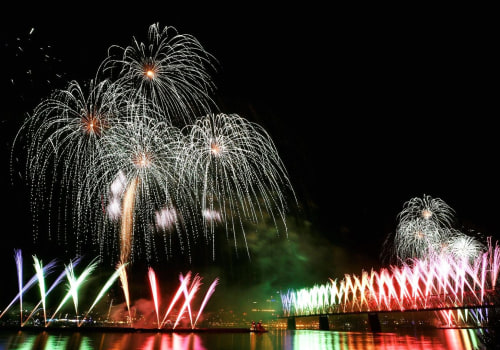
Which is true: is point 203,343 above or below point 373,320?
below

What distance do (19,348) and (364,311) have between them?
5368cm

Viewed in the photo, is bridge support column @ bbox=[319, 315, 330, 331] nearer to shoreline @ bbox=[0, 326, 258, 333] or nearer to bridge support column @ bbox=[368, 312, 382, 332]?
bridge support column @ bbox=[368, 312, 382, 332]

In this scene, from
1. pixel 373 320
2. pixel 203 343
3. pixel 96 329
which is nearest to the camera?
pixel 203 343

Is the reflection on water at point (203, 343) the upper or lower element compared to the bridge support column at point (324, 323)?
lower

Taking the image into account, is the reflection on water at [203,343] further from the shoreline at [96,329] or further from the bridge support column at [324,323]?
the bridge support column at [324,323]

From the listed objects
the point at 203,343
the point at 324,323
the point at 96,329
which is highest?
the point at 324,323

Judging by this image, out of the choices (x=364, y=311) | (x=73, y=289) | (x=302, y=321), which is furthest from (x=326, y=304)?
(x=73, y=289)

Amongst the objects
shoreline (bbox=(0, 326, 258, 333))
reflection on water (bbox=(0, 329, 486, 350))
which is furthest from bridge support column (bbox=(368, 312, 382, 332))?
reflection on water (bbox=(0, 329, 486, 350))

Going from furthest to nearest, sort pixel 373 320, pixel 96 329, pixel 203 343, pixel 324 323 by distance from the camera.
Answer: pixel 324 323
pixel 373 320
pixel 96 329
pixel 203 343

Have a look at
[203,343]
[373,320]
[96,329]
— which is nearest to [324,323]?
[373,320]

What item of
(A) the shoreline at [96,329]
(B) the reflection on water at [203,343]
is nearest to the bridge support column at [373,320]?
(A) the shoreline at [96,329]

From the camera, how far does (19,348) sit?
19141 millimetres

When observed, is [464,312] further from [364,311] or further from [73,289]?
[73,289]

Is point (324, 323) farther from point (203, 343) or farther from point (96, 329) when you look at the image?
point (203, 343)
